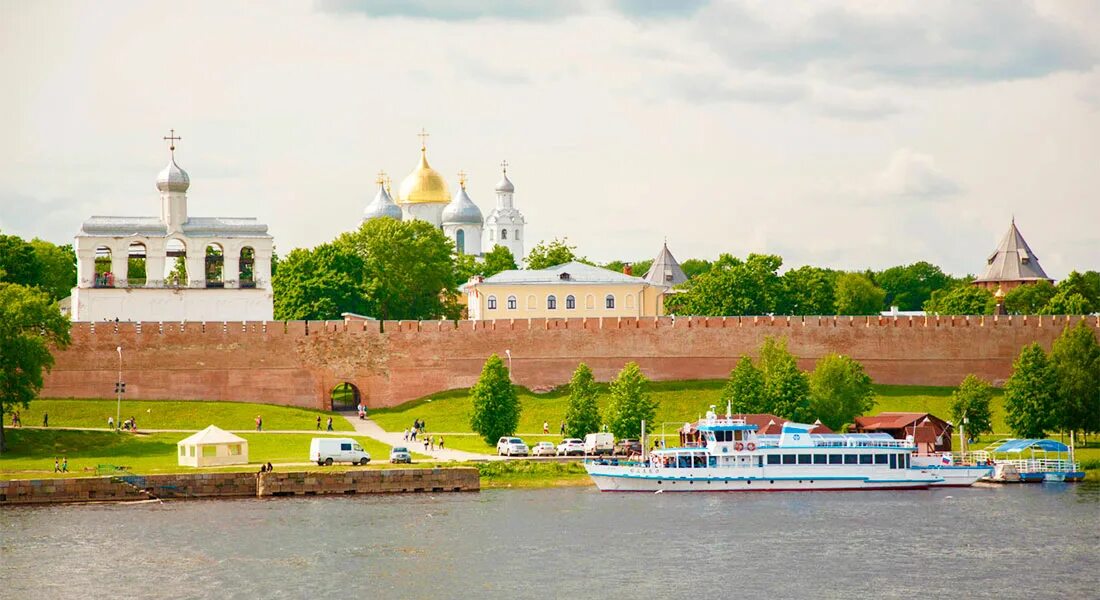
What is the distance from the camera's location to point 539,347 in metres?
80.1

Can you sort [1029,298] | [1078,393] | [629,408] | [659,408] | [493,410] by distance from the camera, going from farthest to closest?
[1029,298], [659,408], [1078,393], [493,410], [629,408]

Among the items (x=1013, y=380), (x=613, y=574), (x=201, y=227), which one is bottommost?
(x=613, y=574)

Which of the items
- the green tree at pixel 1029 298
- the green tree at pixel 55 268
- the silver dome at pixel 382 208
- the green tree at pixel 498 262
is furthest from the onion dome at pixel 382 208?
the green tree at pixel 1029 298

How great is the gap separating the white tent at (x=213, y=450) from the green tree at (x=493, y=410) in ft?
29.6

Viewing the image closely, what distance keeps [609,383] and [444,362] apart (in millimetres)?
6412

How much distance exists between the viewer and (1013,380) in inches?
2736

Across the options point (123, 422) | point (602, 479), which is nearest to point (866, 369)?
point (602, 479)

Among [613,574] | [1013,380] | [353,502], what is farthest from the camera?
[1013,380]

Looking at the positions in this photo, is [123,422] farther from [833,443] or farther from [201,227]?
[833,443]

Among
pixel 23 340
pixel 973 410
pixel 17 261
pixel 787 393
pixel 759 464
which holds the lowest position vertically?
pixel 759 464

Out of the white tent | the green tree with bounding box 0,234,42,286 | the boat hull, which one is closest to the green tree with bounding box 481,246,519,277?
the green tree with bounding box 0,234,42,286

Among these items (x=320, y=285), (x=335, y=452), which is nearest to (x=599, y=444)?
(x=335, y=452)

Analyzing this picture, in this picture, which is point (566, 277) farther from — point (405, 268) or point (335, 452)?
point (335, 452)

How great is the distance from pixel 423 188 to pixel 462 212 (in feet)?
9.19
